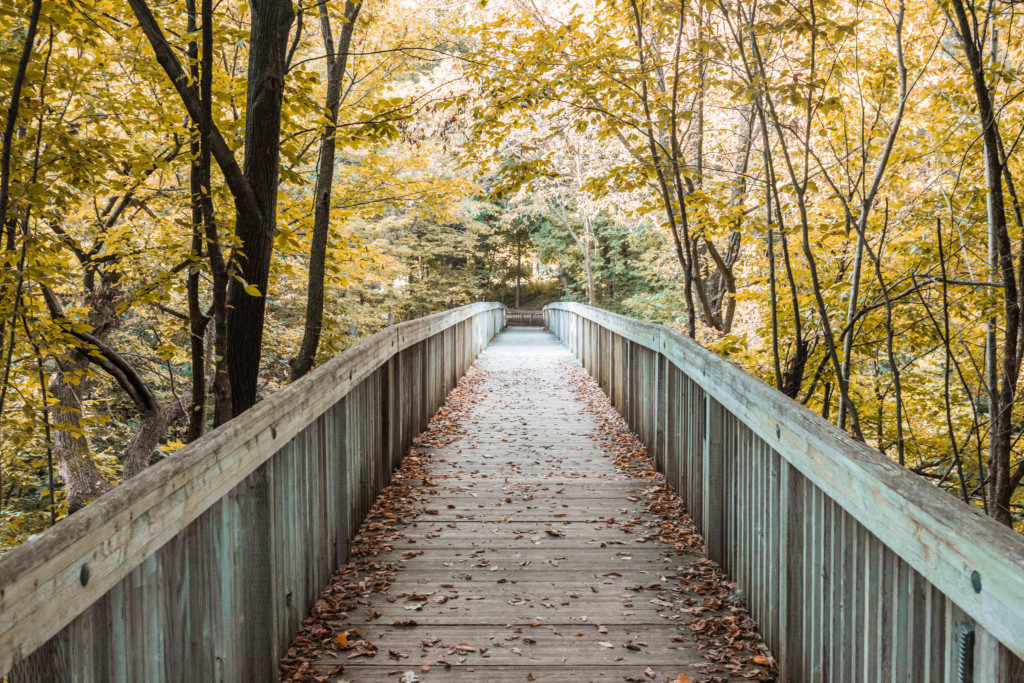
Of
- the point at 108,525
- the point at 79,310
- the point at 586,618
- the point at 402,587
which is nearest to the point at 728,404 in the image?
the point at 586,618

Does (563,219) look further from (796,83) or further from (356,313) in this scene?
(796,83)

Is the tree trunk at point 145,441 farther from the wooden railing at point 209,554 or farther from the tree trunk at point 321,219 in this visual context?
the wooden railing at point 209,554

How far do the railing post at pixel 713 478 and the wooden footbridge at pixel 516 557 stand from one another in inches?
0.7

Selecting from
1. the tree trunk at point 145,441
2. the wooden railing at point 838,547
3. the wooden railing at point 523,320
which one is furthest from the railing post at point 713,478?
the wooden railing at point 523,320

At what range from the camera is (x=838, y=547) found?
2.49 metres

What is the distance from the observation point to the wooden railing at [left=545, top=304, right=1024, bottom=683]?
1.54 metres

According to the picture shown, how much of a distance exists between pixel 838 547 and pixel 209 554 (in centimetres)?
199

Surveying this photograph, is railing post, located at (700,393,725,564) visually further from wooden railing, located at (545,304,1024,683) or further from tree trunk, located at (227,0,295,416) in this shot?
tree trunk, located at (227,0,295,416)

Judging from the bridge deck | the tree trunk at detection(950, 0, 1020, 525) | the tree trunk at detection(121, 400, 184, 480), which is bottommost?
the tree trunk at detection(121, 400, 184, 480)

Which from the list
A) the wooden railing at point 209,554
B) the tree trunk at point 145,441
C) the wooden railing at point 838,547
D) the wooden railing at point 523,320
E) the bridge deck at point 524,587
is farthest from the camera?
the wooden railing at point 523,320

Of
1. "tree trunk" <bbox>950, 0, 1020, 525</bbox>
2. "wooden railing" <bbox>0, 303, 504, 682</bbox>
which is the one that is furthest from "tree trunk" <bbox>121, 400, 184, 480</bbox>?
"tree trunk" <bbox>950, 0, 1020, 525</bbox>

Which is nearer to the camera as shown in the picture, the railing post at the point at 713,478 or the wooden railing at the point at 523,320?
the railing post at the point at 713,478

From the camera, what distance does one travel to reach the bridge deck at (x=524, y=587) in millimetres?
3229

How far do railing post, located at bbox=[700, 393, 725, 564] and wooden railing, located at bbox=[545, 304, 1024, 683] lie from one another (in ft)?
0.04
